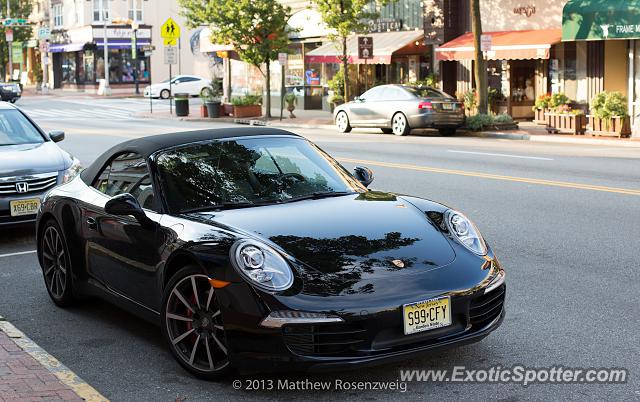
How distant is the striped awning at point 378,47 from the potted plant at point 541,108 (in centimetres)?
639

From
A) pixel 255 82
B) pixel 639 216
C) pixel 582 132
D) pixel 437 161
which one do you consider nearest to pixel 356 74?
pixel 255 82

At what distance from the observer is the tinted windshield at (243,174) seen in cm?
620

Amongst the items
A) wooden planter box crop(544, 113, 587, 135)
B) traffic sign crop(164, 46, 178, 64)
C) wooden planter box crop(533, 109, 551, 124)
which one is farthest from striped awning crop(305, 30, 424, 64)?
wooden planter box crop(544, 113, 587, 135)

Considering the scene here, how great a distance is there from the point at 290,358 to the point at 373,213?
136 cm

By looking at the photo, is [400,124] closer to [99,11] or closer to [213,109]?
[213,109]

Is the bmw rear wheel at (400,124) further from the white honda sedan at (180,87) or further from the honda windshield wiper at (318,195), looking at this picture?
the white honda sedan at (180,87)

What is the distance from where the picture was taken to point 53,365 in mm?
5820

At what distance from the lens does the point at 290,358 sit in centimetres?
502

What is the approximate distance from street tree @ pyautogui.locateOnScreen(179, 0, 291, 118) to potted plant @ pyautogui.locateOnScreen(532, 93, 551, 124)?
13002 mm

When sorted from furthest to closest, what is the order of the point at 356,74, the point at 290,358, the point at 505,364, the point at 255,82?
1. the point at 255,82
2. the point at 356,74
3. the point at 505,364
4. the point at 290,358

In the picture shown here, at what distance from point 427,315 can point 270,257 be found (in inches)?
35.8

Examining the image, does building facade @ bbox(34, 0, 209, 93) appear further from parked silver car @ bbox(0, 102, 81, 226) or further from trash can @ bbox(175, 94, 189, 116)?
parked silver car @ bbox(0, 102, 81, 226)

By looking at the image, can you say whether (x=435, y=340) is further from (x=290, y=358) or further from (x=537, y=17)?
(x=537, y=17)

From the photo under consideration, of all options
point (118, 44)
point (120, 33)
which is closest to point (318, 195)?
point (118, 44)
